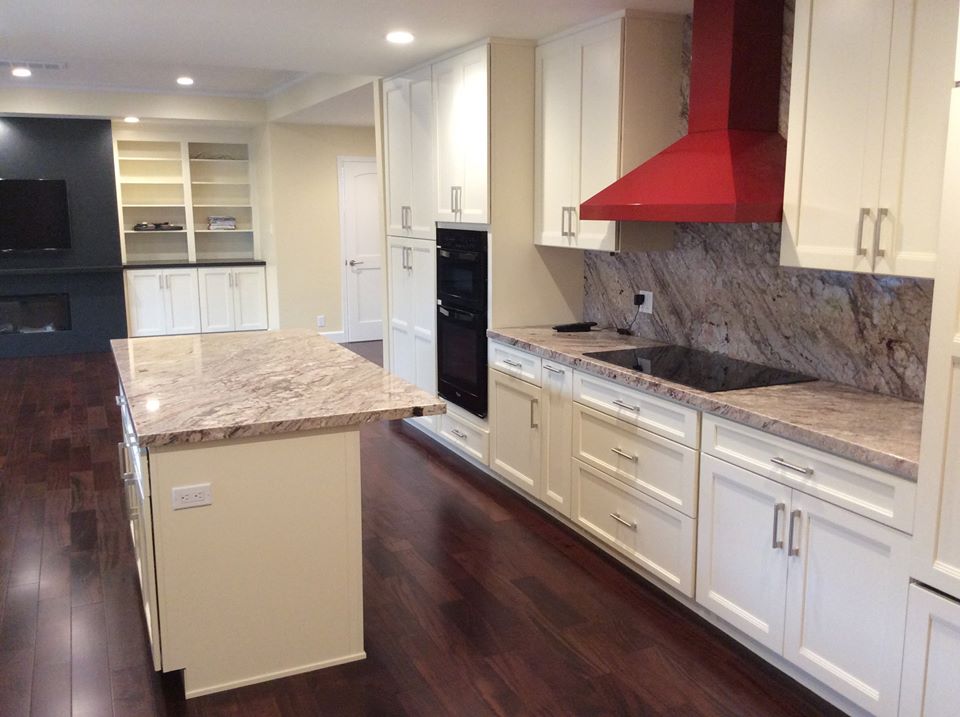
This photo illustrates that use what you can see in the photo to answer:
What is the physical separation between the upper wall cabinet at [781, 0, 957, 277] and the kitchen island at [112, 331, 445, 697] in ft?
4.50

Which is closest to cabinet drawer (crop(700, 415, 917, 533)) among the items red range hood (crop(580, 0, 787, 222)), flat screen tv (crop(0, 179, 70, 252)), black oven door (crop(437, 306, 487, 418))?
red range hood (crop(580, 0, 787, 222))

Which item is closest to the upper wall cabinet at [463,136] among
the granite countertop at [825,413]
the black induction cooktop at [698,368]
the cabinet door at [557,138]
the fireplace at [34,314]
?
the cabinet door at [557,138]

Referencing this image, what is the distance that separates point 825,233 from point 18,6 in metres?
3.34

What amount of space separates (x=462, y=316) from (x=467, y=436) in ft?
2.33

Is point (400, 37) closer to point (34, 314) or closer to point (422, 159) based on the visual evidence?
point (422, 159)

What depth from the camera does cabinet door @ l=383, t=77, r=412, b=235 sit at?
506cm

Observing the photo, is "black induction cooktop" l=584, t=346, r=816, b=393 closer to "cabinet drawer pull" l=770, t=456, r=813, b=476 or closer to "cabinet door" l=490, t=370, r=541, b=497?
"cabinet drawer pull" l=770, t=456, r=813, b=476

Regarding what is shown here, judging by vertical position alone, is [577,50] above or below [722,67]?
above

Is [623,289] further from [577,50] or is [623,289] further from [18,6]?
[18,6]

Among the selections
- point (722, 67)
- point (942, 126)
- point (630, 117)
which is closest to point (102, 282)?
point (630, 117)

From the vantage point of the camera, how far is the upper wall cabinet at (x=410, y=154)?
4.79 meters

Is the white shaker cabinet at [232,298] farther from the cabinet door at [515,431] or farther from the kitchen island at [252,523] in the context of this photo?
the kitchen island at [252,523]

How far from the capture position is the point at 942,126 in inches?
87.0

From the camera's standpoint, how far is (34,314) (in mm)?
8375
